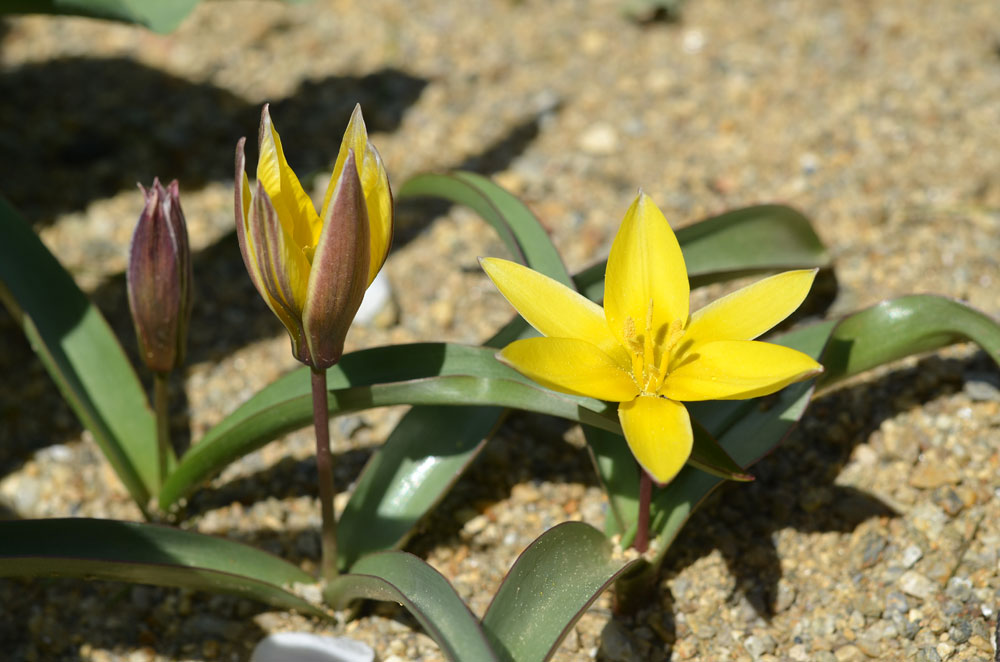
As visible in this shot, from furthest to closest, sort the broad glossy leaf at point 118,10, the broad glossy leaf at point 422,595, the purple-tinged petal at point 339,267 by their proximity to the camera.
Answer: the broad glossy leaf at point 118,10 → the broad glossy leaf at point 422,595 → the purple-tinged petal at point 339,267

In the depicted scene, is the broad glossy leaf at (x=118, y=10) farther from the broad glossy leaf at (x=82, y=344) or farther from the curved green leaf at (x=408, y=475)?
the curved green leaf at (x=408, y=475)

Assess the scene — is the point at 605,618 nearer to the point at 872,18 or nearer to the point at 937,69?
the point at 937,69

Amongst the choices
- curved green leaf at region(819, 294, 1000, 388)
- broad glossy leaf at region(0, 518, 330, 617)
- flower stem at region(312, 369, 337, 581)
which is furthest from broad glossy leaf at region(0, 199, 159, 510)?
curved green leaf at region(819, 294, 1000, 388)

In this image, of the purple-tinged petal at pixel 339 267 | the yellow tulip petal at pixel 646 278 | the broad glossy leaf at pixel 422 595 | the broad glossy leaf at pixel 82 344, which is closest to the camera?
the purple-tinged petal at pixel 339 267

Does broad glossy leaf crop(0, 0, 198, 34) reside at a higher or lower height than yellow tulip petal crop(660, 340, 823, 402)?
higher

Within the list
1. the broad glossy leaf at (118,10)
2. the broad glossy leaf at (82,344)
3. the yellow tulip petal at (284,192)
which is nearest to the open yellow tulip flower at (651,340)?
the yellow tulip petal at (284,192)

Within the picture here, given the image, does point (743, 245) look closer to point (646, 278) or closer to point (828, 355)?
point (828, 355)

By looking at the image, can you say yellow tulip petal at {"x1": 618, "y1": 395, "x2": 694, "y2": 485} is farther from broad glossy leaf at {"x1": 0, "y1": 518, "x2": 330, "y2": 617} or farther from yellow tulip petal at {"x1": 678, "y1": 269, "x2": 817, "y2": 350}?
broad glossy leaf at {"x1": 0, "y1": 518, "x2": 330, "y2": 617}
